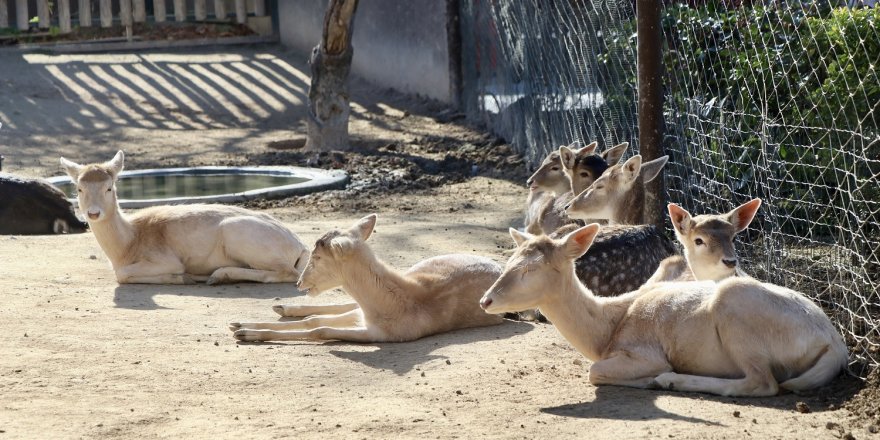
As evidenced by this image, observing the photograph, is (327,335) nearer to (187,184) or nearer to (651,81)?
(651,81)

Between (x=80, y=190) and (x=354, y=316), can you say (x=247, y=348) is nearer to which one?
(x=354, y=316)

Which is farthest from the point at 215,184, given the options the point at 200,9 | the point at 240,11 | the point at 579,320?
the point at 240,11

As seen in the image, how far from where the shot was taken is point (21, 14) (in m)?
19.7

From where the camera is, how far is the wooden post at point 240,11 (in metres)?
21.1

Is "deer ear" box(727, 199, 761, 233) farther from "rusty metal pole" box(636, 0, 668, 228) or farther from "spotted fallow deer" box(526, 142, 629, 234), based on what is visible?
"spotted fallow deer" box(526, 142, 629, 234)

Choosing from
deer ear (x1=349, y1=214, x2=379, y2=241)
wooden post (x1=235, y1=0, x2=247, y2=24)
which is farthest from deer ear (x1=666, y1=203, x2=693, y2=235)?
wooden post (x1=235, y1=0, x2=247, y2=24)

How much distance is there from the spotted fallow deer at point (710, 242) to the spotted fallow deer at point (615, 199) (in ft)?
4.63

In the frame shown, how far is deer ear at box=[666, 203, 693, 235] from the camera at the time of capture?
238 inches

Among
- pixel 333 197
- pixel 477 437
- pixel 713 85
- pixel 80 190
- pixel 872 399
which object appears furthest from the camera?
pixel 333 197

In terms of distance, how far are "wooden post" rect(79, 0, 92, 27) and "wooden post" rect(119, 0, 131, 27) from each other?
52 cm

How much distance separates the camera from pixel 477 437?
4438 mm

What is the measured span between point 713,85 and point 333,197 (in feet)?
15.2

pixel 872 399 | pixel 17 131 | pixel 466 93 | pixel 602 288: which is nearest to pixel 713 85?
pixel 602 288

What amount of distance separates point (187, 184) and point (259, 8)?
997cm
